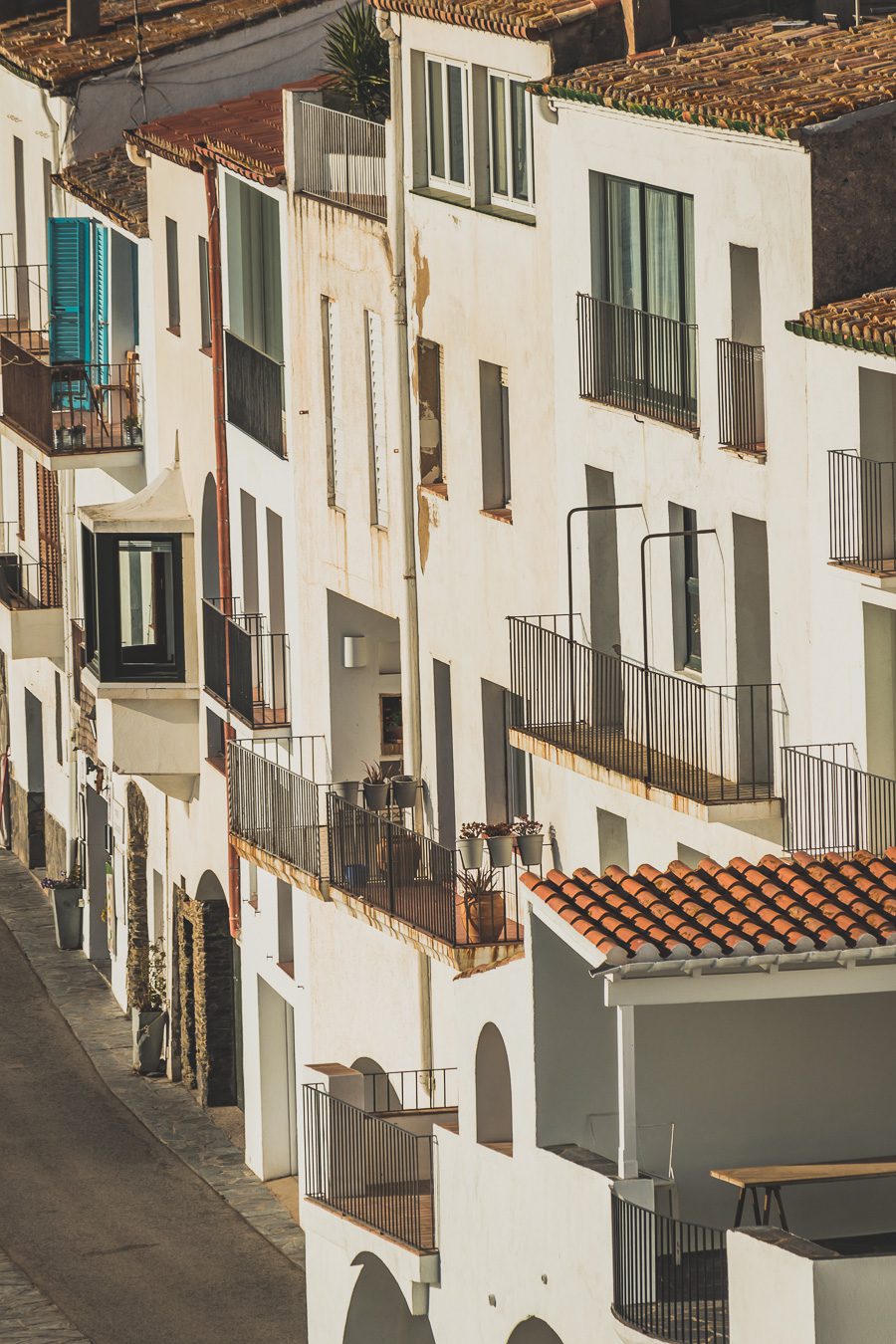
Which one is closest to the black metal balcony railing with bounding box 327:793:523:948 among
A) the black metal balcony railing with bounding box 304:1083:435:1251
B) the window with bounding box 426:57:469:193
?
the black metal balcony railing with bounding box 304:1083:435:1251

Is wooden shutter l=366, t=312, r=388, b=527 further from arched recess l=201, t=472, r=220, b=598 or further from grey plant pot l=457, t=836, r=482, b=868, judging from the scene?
arched recess l=201, t=472, r=220, b=598

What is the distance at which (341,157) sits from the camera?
145 ft

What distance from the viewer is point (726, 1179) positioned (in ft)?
97.0

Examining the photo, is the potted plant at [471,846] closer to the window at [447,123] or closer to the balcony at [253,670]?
the window at [447,123]

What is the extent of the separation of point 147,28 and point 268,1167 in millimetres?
18784

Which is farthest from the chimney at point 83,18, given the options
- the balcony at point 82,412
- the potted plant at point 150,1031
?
the potted plant at point 150,1031

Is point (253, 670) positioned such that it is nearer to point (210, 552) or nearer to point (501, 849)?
point (210, 552)

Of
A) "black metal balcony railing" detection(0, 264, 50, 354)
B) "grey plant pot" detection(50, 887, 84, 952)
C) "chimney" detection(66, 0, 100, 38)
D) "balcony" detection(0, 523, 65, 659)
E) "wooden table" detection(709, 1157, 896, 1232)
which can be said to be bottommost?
"grey plant pot" detection(50, 887, 84, 952)

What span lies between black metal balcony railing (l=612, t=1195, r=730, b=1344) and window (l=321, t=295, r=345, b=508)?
665 inches

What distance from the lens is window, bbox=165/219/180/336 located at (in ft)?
172

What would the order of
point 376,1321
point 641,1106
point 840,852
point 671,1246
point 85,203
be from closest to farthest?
1. point 671,1246
2. point 641,1106
3. point 840,852
4. point 376,1321
5. point 85,203

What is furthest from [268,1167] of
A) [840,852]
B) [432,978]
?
[840,852]

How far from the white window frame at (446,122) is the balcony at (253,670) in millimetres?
7639

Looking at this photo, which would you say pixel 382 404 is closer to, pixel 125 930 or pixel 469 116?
pixel 469 116
